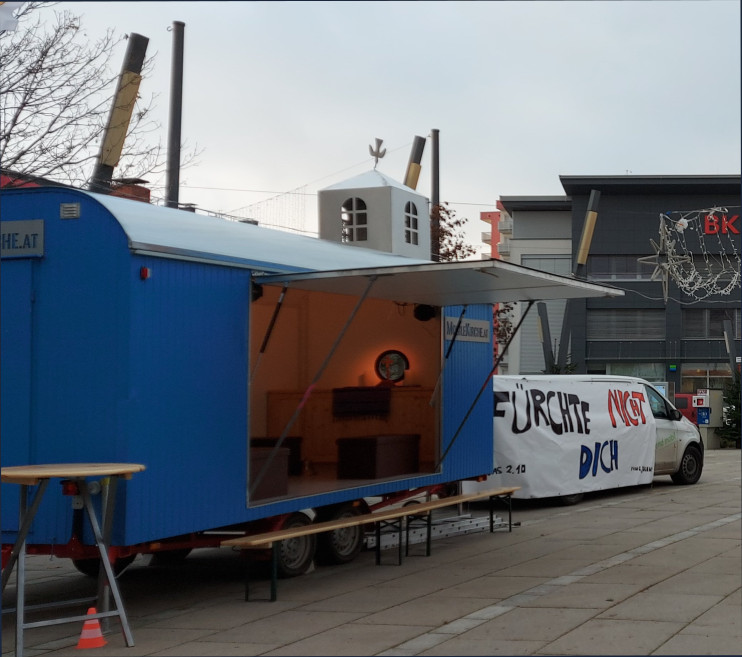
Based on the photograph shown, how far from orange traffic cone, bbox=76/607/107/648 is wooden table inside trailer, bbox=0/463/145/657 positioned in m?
0.07

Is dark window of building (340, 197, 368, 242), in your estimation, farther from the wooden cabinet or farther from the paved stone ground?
the paved stone ground

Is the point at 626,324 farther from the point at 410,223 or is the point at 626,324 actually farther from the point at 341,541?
the point at 341,541

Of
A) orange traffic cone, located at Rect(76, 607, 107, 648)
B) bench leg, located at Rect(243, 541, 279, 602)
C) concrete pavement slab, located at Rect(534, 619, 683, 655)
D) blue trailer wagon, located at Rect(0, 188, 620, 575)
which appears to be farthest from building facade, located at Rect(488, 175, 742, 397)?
orange traffic cone, located at Rect(76, 607, 107, 648)

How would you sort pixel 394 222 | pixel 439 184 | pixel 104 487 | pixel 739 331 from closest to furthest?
pixel 104 487 < pixel 394 222 < pixel 439 184 < pixel 739 331

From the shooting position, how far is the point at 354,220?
14625mm

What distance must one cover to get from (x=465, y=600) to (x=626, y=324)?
45930mm

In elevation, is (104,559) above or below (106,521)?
below

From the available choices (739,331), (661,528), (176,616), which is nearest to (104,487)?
(176,616)

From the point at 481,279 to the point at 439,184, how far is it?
16.1m

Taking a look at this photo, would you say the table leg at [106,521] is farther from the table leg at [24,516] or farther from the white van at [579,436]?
the white van at [579,436]

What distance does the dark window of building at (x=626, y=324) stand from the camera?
53531mm

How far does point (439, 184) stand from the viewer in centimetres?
2691

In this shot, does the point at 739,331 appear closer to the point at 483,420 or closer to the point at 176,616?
the point at 483,420

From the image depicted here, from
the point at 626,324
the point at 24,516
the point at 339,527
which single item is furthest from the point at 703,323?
the point at 24,516
